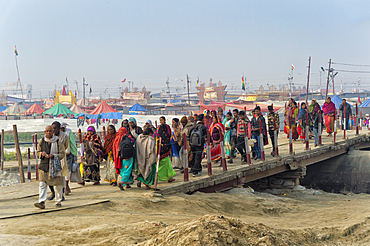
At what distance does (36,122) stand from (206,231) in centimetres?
3673

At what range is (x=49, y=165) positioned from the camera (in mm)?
6684

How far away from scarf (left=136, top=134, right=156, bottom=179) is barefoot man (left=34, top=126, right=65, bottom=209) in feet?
6.63

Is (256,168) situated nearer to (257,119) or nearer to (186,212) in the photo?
(257,119)

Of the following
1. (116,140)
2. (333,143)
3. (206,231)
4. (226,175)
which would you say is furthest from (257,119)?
(206,231)

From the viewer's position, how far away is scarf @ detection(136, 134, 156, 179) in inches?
328

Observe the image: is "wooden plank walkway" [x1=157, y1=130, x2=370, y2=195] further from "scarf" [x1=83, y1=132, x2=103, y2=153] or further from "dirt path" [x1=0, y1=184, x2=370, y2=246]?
"scarf" [x1=83, y1=132, x2=103, y2=153]

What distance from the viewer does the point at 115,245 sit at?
4.62 metres

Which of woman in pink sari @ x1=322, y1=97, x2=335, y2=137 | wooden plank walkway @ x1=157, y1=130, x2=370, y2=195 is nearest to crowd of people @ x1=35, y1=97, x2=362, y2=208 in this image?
wooden plank walkway @ x1=157, y1=130, x2=370, y2=195

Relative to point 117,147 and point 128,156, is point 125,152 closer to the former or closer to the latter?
point 128,156

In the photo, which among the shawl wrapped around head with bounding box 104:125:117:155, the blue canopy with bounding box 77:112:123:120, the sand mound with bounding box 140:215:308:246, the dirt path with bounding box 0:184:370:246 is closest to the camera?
the sand mound with bounding box 140:215:308:246

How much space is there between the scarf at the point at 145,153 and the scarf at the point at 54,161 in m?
2.03

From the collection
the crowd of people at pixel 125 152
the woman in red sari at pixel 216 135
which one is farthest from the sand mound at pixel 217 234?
the woman in red sari at pixel 216 135

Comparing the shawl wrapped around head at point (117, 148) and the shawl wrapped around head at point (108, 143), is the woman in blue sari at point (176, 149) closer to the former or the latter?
the shawl wrapped around head at point (108, 143)

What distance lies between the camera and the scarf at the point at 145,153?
27.3 feet
